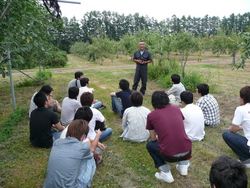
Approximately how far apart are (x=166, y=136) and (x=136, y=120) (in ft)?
3.85

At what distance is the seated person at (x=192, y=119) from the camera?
3.45 metres

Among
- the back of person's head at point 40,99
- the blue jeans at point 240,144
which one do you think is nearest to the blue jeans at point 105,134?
Result: the back of person's head at point 40,99

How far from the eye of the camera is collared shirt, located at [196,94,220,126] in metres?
4.05

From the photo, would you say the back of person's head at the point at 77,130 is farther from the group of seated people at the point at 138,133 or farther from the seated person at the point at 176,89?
the seated person at the point at 176,89

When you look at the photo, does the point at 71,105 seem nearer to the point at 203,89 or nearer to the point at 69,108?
the point at 69,108

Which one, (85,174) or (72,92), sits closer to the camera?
(85,174)

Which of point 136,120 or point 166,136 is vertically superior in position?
point 166,136

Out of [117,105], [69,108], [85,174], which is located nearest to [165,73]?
[117,105]

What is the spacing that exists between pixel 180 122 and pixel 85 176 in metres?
1.29

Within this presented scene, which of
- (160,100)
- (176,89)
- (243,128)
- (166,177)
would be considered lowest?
(166,177)

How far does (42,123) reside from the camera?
3125 mm

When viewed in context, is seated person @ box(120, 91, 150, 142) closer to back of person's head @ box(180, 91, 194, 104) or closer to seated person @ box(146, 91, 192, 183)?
back of person's head @ box(180, 91, 194, 104)

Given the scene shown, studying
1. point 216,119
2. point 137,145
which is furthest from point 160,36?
point 137,145

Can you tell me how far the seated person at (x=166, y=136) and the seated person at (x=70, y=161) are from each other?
0.86m
